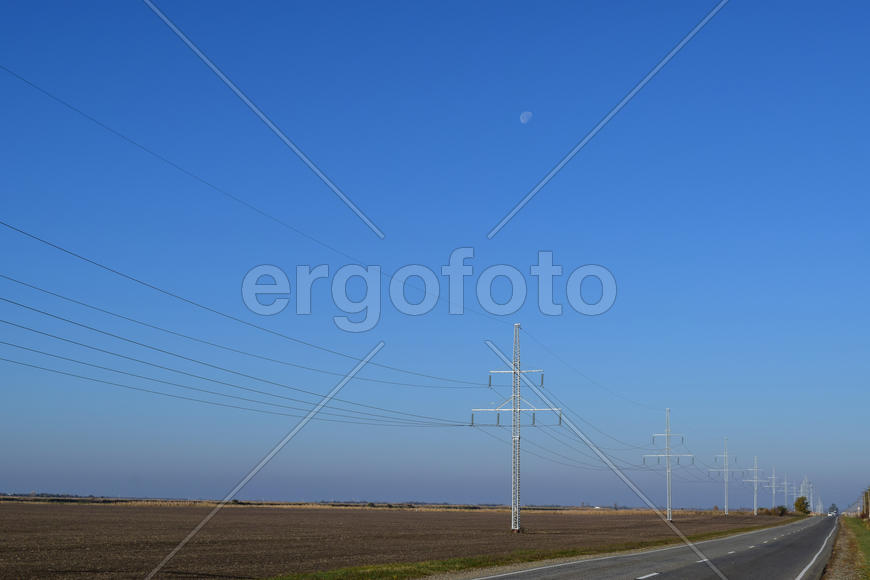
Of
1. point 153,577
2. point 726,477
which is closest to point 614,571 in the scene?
point 153,577

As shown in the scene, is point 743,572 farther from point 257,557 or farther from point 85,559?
point 85,559

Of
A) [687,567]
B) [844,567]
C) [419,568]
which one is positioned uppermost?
[687,567]

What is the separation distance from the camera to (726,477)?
17962 centimetres

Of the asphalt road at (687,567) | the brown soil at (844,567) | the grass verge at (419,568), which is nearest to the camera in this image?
the grass verge at (419,568)

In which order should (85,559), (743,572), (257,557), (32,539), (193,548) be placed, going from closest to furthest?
(743,572) < (85,559) < (257,557) < (193,548) < (32,539)

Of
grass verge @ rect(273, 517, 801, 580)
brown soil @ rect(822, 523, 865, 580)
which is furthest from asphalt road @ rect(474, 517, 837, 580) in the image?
grass verge @ rect(273, 517, 801, 580)

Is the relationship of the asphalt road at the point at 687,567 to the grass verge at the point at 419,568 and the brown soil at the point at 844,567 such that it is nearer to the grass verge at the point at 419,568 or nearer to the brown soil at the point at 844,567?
the brown soil at the point at 844,567

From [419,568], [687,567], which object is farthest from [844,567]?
[419,568]

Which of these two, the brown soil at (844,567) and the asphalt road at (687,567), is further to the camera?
the brown soil at (844,567)

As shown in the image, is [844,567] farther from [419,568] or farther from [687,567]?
[419,568]

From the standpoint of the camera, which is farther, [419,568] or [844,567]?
[844,567]

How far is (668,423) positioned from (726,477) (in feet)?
204

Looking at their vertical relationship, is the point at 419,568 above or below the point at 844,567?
above

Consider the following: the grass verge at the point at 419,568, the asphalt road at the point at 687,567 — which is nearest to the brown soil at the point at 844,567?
the asphalt road at the point at 687,567
